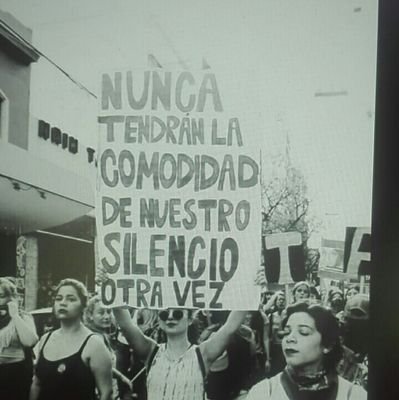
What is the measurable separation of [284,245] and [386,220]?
0.28 metres

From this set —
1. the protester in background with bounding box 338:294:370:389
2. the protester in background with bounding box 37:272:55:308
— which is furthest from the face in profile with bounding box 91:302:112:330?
the protester in background with bounding box 338:294:370:389

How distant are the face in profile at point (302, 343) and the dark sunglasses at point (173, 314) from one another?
0.94 feet

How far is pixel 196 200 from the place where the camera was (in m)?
1.84

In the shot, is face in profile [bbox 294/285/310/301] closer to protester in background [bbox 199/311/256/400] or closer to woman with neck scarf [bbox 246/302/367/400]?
woman with neck scarf [bbox 246/302/367/400]

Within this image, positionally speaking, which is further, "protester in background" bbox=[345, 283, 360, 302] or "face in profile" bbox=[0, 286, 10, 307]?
"face in profile" bbox=[0, 286, 10, 307]

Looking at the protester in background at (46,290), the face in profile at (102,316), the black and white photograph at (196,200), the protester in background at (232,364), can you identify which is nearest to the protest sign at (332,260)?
the black and white photograph at (196,200)

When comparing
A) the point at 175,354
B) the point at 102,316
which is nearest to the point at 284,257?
the point at 175,354

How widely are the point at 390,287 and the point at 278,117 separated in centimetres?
55

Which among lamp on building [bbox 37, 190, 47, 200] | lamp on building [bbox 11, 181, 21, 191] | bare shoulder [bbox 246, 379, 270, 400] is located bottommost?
bare shoulder [bbox 246, 379, 270, 400]

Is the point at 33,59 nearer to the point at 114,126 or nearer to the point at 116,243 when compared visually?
the point at 114,126

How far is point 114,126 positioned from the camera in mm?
1864

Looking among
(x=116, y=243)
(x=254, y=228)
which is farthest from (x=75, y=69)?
(x=254, y=228)

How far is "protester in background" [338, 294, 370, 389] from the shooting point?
1.79 m

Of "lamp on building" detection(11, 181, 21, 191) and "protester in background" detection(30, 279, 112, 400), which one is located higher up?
"lamp on building" detection(11, 181, 21, 191)
